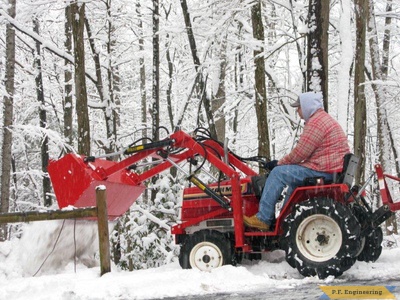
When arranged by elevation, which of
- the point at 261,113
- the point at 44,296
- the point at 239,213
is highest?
the point at 261,113

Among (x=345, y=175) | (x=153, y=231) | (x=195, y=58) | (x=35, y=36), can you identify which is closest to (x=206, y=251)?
(x=345, y=175)

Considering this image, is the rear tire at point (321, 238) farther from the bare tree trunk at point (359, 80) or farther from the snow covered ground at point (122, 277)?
the bare tree trunk at point (359, 80)

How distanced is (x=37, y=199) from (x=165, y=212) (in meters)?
15.7

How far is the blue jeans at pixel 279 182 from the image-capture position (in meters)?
6.88

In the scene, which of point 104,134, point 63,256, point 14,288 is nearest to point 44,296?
point 14,288

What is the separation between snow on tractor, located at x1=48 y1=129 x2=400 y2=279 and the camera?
6.57 meters

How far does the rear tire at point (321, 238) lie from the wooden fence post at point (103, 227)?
237 cm

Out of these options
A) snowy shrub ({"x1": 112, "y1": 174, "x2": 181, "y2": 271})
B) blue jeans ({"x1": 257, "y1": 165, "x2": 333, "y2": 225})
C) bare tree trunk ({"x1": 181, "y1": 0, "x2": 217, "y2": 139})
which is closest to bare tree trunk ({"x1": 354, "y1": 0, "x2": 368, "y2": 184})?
bare tree trunk ({"x1": 181, "y1": 0, "x2": 217, "y2": 139})

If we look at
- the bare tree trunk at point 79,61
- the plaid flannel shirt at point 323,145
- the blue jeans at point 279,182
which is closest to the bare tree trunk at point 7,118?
the bare tree trunk at point 79,61

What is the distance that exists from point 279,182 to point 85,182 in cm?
278

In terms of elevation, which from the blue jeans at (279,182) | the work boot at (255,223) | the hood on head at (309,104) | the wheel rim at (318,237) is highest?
the hood on head at (309,104)

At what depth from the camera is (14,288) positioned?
262 inches

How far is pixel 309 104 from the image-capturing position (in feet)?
23.2

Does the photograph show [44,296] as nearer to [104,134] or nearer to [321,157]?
[321,157]
